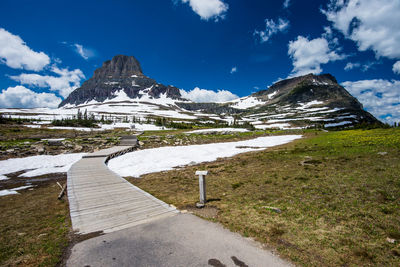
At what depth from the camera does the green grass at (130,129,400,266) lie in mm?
5516

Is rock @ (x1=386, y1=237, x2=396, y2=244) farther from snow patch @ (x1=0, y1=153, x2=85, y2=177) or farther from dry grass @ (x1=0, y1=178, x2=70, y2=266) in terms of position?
snow patch @ (x1=0, y1=153, x2=85, y2=177)

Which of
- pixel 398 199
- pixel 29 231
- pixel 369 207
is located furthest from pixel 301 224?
pixel 29 231

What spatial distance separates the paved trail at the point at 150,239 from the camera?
523cm

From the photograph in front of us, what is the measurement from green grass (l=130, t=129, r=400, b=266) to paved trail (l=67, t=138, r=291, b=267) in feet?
3.12

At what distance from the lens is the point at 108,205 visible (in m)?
9.62

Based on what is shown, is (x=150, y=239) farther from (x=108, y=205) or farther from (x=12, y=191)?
(x=12, y=191)

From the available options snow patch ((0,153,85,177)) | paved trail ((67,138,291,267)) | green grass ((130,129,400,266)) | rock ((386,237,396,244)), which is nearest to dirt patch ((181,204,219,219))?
green grass ((130,129,400,266))

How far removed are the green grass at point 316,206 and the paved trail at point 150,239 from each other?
95cm

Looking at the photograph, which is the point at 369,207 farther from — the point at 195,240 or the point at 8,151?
the point at 8,151

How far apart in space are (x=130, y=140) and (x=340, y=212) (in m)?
38.9

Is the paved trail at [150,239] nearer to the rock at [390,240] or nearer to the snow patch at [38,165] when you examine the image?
the rock at [390,240]

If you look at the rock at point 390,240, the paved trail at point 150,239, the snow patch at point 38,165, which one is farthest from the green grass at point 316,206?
the snow patch at point 38,165

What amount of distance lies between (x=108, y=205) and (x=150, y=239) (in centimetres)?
463

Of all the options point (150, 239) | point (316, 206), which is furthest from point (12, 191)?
point (316, 206)
